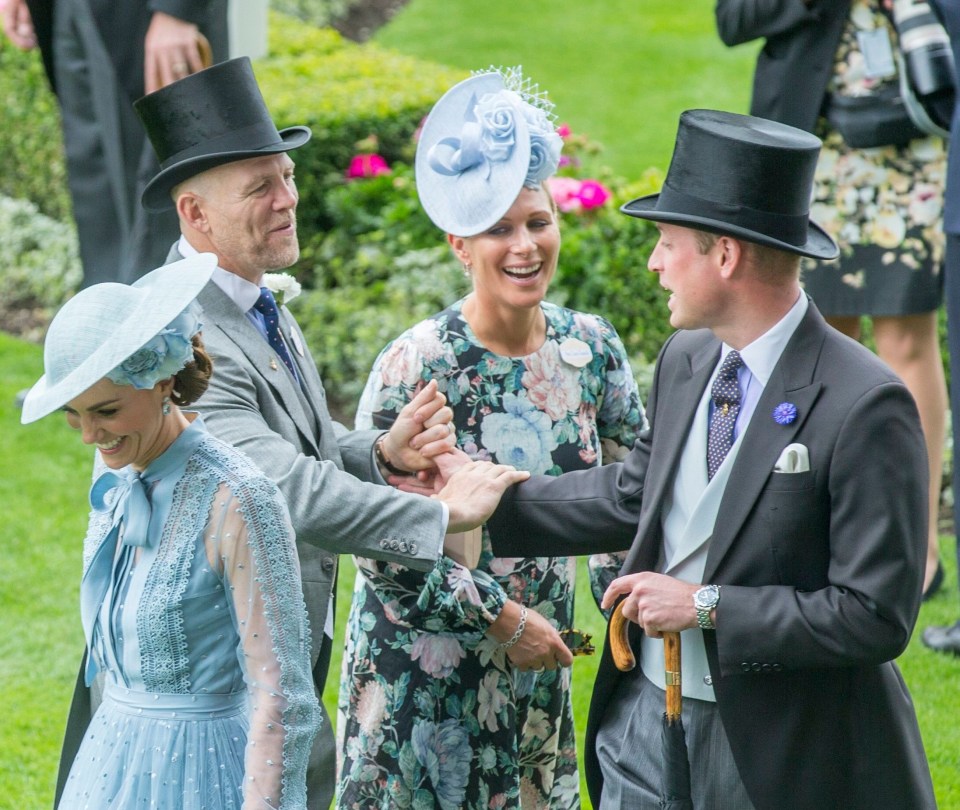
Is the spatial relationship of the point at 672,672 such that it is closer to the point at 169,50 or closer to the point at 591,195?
the point at 169,50

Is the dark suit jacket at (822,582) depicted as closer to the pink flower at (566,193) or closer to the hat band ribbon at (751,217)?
the hat band ribbon at (751,217)

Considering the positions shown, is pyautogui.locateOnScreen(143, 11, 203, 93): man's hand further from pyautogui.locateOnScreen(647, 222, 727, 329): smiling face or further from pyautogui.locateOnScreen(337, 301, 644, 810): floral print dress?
pyautogui.locateOnScreen(647, 222, 727, 329): smiling face

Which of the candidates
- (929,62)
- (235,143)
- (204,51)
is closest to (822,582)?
(235,143)

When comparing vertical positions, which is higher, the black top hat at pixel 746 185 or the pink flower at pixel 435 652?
the black top hat at pixel 746 185

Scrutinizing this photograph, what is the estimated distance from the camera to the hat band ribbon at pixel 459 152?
3.71m

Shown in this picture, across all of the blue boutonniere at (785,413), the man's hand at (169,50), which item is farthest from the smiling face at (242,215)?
the man's hand at (169,50)

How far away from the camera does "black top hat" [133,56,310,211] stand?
3.50m

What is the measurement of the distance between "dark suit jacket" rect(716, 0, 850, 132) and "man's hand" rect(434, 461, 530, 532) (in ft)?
8.28

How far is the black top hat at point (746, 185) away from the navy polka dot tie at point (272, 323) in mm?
964

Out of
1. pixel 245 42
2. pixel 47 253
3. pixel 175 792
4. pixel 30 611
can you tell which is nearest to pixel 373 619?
pixel 175 792

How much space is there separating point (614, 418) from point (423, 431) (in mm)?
604

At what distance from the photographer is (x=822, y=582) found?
2939mm

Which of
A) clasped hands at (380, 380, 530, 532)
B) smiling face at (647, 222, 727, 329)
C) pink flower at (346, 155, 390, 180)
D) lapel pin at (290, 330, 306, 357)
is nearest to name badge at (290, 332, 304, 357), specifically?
lapel pin at (290, 330, 306, 357)

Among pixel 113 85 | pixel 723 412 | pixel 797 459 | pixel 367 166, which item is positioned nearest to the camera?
pixel 797 459
